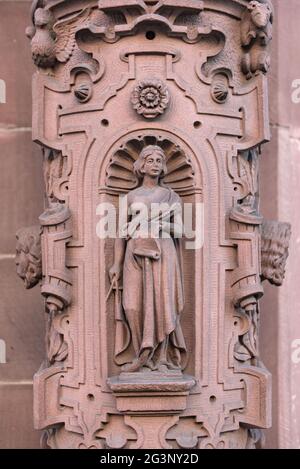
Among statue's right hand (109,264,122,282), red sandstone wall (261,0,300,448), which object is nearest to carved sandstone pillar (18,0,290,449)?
statue's right hand (109,264,122,282)

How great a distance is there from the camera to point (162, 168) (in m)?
4.73

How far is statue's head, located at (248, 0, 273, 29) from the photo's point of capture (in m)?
4.85

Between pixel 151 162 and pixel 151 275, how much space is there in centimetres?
51

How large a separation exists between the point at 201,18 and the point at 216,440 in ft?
6.44

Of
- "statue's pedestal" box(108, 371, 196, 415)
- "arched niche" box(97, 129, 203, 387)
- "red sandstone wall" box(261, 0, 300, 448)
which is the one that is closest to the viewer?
"statue's pedestal" box(108, 371, 196, 415)

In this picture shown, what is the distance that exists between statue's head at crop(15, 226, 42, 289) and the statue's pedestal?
647mm

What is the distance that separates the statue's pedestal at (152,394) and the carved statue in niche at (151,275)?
1.6 inches

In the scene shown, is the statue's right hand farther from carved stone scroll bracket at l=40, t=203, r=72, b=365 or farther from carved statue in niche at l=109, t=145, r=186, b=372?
carved stone scroll bracket at l=40, t=203, r=72, b=365

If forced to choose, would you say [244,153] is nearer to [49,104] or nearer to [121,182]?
[121,182]

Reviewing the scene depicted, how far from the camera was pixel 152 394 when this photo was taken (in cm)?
465

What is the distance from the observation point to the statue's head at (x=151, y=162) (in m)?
4.70

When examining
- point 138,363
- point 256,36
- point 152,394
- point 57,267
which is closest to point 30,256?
point 57,267

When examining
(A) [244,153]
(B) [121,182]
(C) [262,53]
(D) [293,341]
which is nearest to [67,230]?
(B) [121,182]

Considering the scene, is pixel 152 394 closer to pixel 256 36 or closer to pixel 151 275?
pixel 151 275
